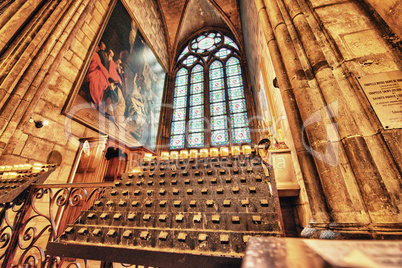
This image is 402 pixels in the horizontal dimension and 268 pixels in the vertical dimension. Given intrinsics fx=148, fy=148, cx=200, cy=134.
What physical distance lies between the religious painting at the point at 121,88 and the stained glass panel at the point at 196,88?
2.24 meters

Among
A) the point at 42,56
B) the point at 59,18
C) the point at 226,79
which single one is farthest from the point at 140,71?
the point at 226,79

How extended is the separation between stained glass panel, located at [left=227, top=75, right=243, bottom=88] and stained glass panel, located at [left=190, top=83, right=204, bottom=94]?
5.78 feet

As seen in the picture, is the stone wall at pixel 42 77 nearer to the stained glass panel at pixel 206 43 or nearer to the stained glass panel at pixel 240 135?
the stained glass panel at pixel 240 135

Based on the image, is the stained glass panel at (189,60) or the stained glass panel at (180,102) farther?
the stained glass panel at (189,60)

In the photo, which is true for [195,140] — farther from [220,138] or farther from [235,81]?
[235,81]

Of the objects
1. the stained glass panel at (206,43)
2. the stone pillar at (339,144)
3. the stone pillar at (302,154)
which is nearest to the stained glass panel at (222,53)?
the stained glass panel at (206,43)

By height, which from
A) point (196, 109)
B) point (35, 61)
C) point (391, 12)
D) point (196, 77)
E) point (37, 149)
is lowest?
point (37, 149)

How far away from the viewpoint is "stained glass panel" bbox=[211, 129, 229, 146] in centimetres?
767

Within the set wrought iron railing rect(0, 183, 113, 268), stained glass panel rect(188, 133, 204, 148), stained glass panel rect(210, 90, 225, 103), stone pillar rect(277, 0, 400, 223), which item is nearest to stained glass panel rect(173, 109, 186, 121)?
stained glass panel rect(188, 133, 204, 148)

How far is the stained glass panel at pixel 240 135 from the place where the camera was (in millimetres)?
7520

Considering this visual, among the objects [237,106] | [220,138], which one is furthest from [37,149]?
[237,106]

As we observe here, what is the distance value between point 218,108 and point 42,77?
6993 mm

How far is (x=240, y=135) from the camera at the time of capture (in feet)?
25.2

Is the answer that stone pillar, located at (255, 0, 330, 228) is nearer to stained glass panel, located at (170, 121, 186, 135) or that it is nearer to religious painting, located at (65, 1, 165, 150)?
religious painting, located at (65, 1, 165, 150)
